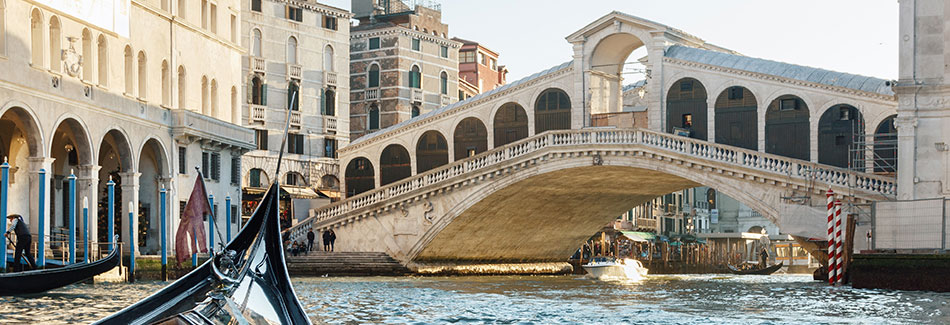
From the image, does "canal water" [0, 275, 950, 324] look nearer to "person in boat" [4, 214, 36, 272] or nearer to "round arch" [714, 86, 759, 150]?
"person in boat" [4, 214, 36, 272]

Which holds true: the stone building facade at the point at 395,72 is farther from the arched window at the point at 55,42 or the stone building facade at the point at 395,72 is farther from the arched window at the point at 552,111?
the arched window at the point at 55,42

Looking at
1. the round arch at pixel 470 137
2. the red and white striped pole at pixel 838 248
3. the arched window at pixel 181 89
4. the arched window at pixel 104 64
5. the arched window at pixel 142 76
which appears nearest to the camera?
the red and white striped pole at pixel 838 248

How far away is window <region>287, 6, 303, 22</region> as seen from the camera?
37.3 m

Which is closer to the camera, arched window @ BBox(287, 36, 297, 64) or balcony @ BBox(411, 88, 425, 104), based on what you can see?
arched window @ BBox(287, 36, 297, 64)

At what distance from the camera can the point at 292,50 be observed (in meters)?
37.5

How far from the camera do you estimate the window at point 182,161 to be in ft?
90.0

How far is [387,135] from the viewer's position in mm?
35094

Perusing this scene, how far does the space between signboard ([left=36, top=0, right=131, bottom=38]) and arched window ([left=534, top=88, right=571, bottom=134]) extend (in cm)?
1129

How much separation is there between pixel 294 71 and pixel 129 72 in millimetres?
12218

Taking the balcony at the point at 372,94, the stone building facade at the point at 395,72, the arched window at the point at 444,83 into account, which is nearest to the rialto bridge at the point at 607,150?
the stone building facade at the point at 395,72

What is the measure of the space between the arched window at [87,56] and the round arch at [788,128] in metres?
14.6

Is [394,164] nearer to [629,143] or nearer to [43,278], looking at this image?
[629,143]

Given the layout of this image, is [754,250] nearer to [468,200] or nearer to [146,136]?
[468,200]

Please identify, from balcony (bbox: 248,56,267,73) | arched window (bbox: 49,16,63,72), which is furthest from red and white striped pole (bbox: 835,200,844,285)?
balcony (bbox: 248,56,267,73)
